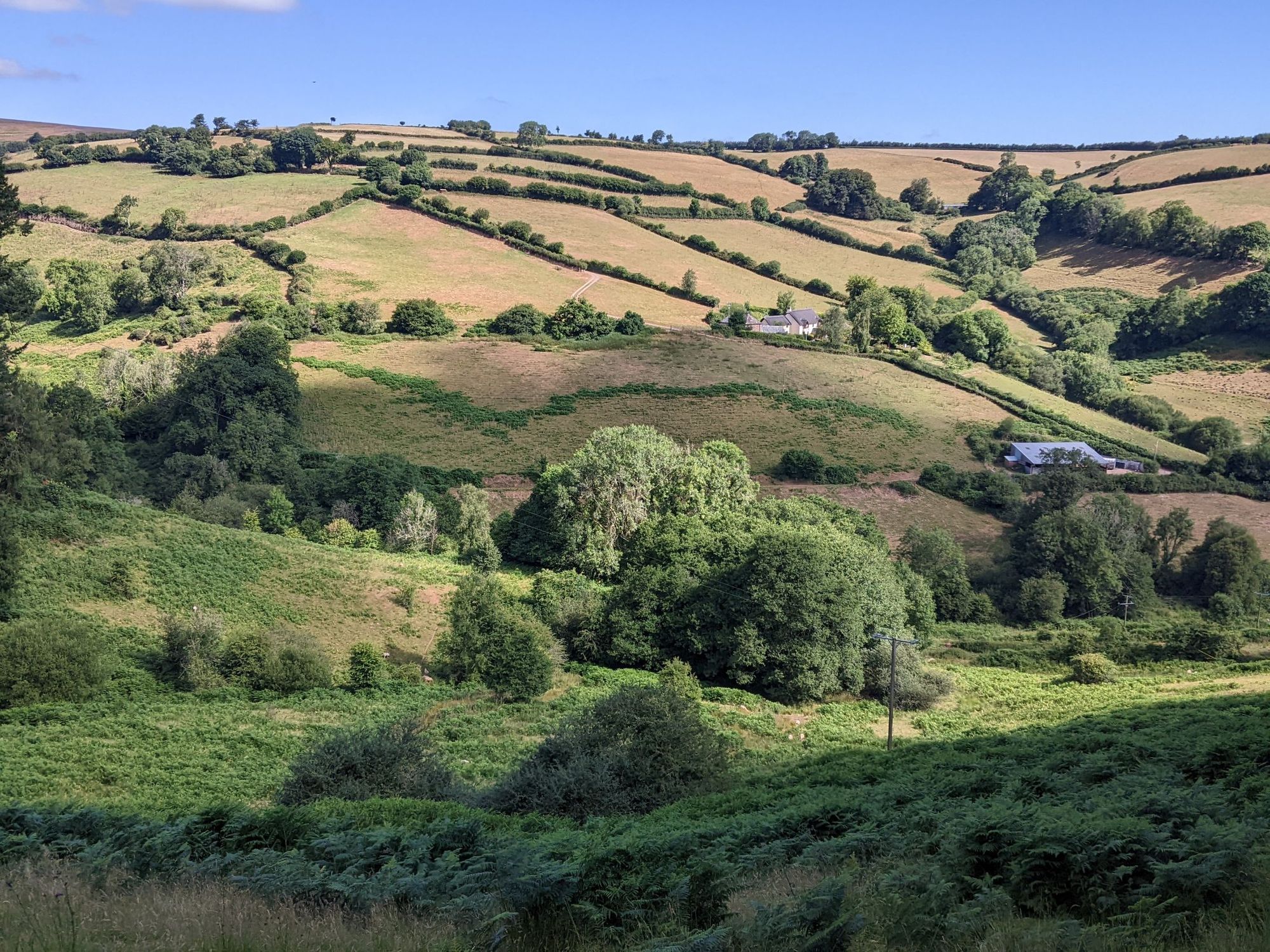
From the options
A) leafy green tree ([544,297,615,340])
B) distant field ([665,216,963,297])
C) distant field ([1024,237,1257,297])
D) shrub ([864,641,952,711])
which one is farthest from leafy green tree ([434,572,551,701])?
distant field ([1024,237,1257,297])

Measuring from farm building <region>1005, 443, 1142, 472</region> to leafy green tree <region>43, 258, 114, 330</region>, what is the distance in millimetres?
69447

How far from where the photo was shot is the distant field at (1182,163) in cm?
13712

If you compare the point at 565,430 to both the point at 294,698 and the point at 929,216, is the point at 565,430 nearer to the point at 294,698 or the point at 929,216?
the point at 294,698

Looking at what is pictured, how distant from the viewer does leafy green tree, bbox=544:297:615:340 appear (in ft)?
282

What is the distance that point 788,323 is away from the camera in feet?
319

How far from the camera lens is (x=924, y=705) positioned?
125 ft

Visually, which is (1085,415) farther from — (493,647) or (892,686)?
(493,647)

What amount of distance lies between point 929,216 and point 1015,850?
155 meters

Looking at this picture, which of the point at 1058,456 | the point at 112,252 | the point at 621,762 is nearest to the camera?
the point at 621,762

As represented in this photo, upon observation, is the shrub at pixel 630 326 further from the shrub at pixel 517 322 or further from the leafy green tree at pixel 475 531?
the leafy green tree at pixel 475 531

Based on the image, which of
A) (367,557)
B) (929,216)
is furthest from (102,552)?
(929,216)

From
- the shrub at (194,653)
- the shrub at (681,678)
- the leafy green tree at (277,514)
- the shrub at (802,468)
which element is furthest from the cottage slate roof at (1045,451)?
the shrub at (194,653)

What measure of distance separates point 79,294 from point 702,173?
8697cm

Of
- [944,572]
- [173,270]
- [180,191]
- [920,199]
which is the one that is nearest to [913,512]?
[944,572]
